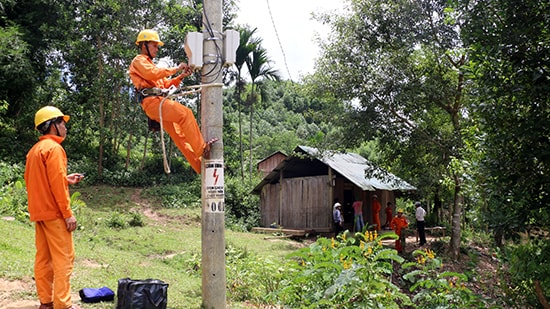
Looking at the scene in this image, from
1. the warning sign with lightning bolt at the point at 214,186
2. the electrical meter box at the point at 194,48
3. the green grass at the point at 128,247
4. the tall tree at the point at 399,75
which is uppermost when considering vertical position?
the tall tree at the point at 399,75

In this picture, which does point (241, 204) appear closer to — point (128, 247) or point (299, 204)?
point (299, 204)

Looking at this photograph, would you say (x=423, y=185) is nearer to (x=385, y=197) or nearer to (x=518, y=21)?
(x=385, y=197)

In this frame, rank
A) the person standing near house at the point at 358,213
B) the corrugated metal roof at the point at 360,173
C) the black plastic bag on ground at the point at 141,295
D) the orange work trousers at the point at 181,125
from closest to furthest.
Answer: the black plastic bag on ground at the point at 141,295 → the orange work trousers at the point at 181,125 → the corrugated metal roof at the point at 360,173 → the person standing near house at the point at 358,213

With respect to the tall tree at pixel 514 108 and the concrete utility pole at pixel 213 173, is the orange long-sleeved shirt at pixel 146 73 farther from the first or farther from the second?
the tall tree at pixel 514 108

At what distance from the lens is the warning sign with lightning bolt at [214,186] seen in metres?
4.63

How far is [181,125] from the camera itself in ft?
16.0

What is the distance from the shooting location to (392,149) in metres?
16.0

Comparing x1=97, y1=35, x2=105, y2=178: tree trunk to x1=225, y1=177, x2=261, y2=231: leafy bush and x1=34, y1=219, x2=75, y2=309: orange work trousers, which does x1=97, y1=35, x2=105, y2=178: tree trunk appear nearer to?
x1=225, y1=177, x2=261, y2=231: leafy bush

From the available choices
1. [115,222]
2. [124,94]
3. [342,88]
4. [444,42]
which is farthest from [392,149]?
[124,94]

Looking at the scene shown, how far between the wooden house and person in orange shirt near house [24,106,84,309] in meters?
13.8

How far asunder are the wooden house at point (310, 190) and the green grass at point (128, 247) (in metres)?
3.17

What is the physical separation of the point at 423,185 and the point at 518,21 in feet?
40.0

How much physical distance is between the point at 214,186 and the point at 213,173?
139mm

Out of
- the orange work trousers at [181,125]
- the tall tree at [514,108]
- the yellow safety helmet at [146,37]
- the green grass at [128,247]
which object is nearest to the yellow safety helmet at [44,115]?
the orange work trousers at [181,125]
